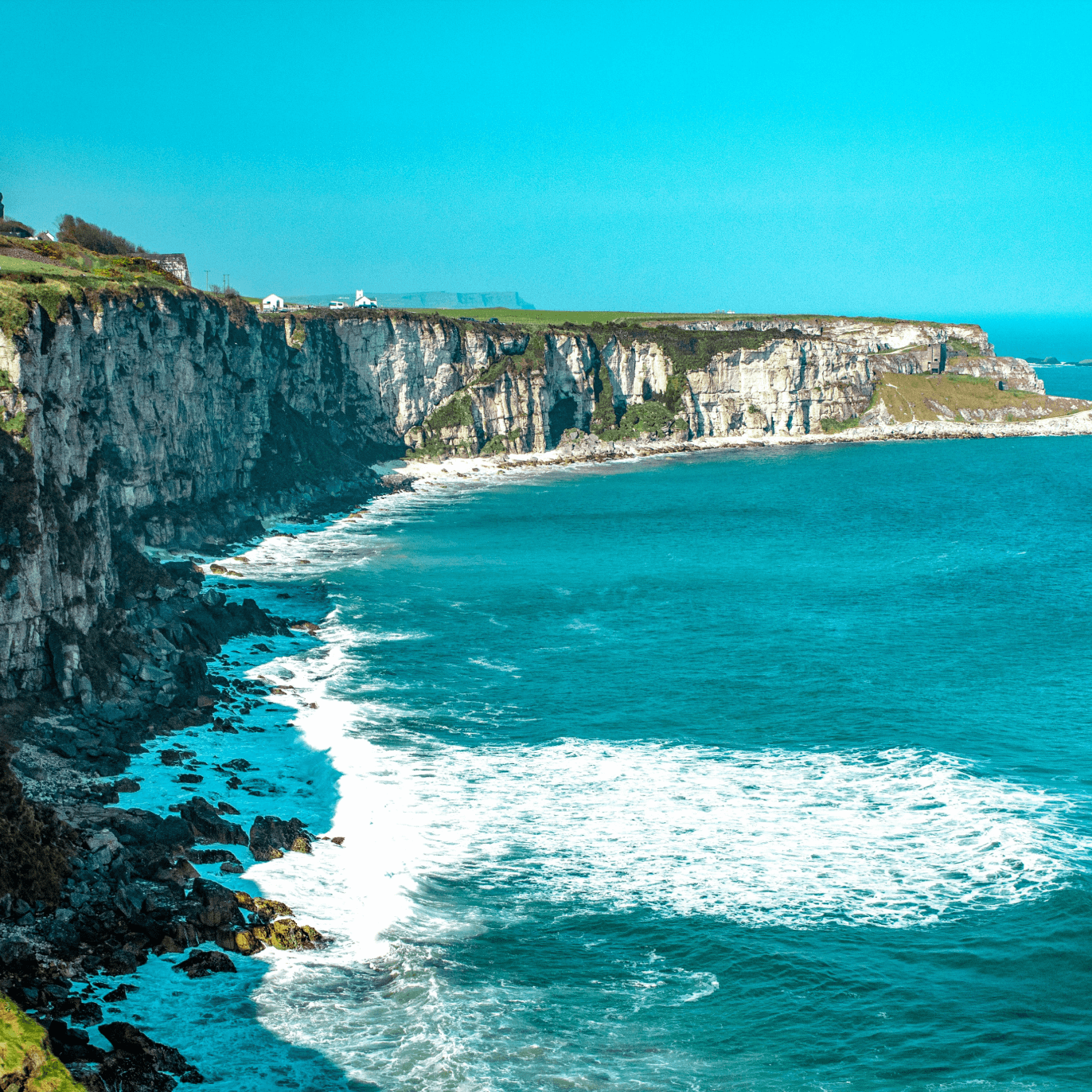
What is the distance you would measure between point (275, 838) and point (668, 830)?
12132mm

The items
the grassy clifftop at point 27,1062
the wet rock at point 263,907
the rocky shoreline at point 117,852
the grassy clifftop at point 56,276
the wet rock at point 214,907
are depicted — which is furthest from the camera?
the grassy clifftop at point 56,276

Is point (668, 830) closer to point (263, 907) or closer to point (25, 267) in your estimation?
point (263, 907)

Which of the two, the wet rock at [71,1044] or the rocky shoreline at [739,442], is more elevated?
the rocky shoreline at [739,442]

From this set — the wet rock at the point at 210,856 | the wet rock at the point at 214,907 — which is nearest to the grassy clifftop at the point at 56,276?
the wet rock at the point at 210,856

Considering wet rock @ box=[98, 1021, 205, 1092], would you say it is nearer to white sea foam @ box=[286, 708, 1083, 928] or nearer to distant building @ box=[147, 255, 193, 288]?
white sea foam @ box=[286, 708, 1083, 928]

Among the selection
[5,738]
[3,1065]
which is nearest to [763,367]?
[5,738]

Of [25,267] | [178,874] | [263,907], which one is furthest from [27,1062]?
[25,267]

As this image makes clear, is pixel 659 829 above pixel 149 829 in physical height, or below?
below

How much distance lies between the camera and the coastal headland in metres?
29.2

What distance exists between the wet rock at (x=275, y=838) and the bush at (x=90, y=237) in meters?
79.7

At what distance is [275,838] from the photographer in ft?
115

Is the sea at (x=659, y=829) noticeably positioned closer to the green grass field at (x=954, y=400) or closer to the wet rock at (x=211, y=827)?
the wet rock at (x=211, y=827)

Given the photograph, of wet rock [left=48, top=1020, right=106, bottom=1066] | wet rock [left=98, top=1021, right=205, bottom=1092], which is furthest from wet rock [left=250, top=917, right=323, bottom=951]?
wet rock [left=48, top=1020, right=106, bottom=1066]

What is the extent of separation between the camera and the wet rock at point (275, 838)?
34.0 meters
